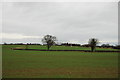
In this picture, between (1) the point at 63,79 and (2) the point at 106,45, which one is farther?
(2) the point at 106,45

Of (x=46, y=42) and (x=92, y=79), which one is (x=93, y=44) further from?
(x=92, y=79)

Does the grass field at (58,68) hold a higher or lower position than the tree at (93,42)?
lower

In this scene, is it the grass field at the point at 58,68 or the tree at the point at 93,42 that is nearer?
the grass field at the point at 58,68

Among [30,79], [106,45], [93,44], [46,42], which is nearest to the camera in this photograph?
[30,79]

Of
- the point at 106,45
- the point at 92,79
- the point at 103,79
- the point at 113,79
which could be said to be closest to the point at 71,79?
the point at 92,79

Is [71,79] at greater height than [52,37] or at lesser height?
lesser

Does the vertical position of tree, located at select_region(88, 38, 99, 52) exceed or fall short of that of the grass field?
it exceeds it

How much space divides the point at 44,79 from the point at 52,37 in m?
101

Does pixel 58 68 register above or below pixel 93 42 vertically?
below

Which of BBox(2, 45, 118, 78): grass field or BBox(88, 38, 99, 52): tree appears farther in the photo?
BBox(88, 38, 99, 52): tree

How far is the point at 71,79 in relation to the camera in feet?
47.8

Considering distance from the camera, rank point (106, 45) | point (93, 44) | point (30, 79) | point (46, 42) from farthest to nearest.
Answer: point (106, 45) → point (46, 42) → point (93, 44) → point (30, 79)

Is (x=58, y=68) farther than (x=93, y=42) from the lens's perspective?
No

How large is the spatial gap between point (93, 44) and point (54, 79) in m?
92.1
